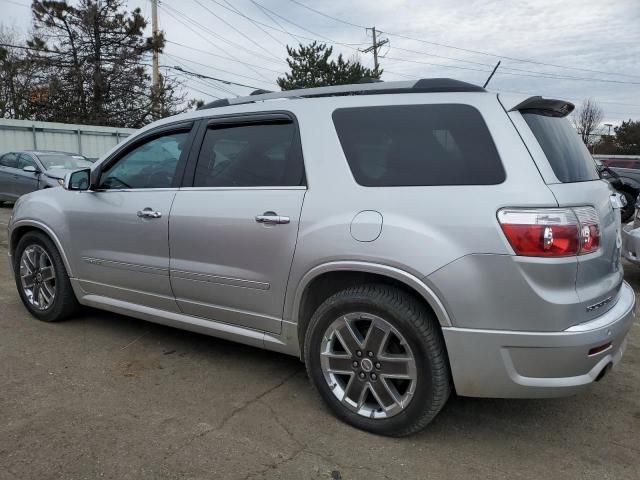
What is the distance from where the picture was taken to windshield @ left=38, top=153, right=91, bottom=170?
482 inches

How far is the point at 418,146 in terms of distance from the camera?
2.79 metres

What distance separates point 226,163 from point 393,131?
1149mm

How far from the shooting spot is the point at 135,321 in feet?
15.4

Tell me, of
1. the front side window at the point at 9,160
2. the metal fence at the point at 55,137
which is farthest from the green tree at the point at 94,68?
the front side window at the point at 9,160

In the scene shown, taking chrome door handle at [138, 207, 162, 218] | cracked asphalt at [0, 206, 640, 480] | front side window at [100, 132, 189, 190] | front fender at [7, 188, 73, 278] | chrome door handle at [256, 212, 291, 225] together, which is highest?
front side window at [100, 132, 189, 190]

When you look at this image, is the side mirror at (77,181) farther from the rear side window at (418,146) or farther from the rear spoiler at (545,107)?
the rear spoiler at (545,107)

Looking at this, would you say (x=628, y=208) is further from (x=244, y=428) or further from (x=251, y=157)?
(x=244, y=428)

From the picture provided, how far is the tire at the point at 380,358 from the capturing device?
2.65 meters

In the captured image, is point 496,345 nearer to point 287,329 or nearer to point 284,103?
point 287,329

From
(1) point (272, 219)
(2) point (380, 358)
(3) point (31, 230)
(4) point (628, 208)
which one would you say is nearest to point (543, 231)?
(2) point (380, 358)

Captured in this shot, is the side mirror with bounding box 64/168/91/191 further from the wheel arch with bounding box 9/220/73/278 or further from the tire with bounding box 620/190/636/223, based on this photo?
the tire with bounding box 620/190/636/223

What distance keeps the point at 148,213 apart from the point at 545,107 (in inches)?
99.6

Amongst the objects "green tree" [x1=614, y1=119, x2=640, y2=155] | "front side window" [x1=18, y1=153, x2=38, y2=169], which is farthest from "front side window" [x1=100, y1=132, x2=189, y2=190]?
"green tree" [x1=614, y1=119, x2=640, y2=155]

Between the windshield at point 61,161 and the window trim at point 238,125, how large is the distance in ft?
31.2
